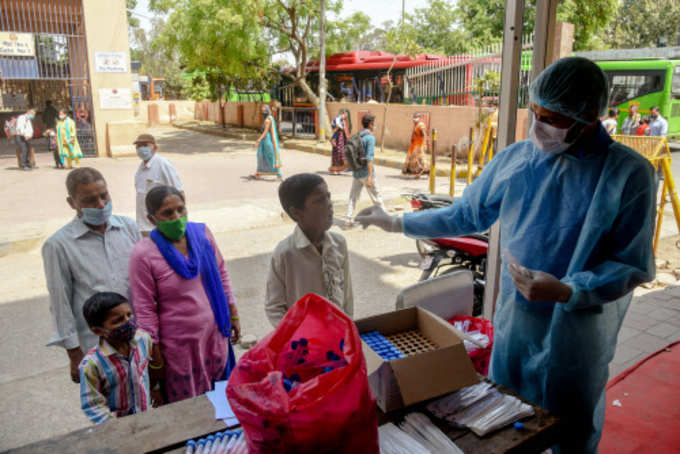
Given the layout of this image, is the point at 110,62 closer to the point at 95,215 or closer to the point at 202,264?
the point at 95,215

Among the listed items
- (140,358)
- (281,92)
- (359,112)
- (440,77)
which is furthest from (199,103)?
(140,358)

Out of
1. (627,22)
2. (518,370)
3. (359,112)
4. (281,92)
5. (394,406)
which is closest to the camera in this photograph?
(394,406)

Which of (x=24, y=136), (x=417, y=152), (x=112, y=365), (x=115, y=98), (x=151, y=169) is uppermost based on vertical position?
(x=115, y=98)

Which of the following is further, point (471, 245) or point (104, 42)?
point (104, 42)

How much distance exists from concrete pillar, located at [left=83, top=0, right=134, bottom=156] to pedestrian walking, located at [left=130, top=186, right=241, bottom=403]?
1402 centimetres

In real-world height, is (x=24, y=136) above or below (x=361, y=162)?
above

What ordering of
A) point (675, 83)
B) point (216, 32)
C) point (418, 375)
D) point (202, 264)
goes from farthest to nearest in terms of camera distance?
point (675, 83)
point (216, 32)
point (202, 264)
point (418, 375)

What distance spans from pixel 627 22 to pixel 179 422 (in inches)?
1180

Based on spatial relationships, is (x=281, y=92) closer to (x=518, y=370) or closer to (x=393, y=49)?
(x=393, y=49)

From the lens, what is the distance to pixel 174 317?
2531 millimetres

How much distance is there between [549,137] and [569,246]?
395 mm

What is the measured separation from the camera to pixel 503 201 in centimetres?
200

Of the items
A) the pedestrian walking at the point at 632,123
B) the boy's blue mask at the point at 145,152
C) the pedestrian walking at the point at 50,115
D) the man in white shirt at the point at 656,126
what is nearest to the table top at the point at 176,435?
the boy's blue mask at the point at 145,152

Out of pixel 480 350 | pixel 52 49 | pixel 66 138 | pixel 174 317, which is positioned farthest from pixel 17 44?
pixel 480 350
